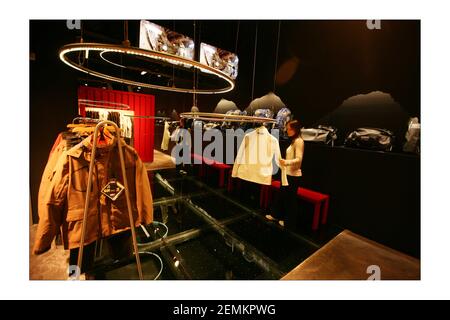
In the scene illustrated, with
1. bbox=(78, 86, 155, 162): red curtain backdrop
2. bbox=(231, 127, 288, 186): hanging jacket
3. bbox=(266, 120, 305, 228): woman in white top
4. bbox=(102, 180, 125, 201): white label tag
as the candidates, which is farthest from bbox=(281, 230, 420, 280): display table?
bbox=(78, 86, 155, 162): red curtain backdrop

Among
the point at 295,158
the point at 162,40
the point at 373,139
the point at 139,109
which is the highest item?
the point at 162,40

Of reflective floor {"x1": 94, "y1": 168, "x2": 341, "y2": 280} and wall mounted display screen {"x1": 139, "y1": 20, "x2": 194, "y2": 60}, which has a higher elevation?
wall mounted display screen {"x1": 139, "y1": 20, "x2": 194, "y2": 60}

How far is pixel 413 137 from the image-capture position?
2.49m

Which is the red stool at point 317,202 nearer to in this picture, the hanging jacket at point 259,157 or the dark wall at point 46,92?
the hanging jacket at point 259,157

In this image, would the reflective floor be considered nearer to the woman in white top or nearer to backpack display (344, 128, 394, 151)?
the woman in white top

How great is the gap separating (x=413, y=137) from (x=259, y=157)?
1.89 metres

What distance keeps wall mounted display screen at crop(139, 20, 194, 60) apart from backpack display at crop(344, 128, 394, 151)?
2.85 m

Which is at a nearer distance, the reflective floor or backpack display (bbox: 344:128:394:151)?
the reflective floor

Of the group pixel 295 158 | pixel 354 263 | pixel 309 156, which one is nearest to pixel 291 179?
pixel 295 158

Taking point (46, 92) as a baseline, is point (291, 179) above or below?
below

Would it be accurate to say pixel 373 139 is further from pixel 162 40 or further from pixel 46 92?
pixel 46 92

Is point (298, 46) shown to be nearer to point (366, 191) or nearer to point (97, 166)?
point (366, 191)

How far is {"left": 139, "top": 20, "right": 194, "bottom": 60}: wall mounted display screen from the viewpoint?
2.98m

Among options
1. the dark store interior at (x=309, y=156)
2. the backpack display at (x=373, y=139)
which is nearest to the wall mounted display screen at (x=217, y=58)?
the dark store interior at (x=309, y=156)
